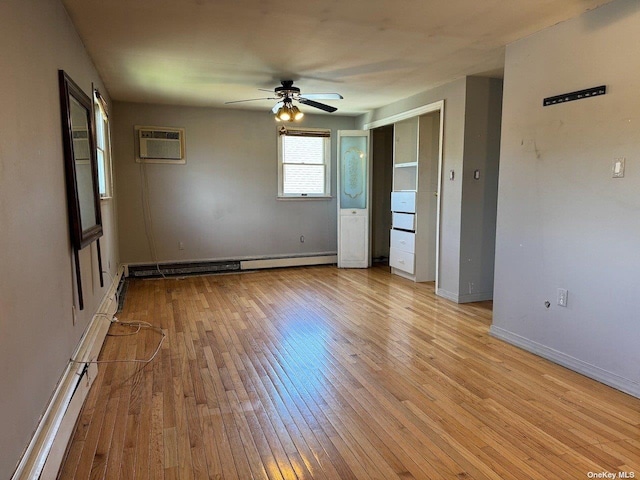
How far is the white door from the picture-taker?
6.58 m

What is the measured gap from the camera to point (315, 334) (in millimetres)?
3697

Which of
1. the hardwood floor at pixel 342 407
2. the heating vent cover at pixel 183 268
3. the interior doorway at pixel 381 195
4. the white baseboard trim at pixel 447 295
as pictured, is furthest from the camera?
the interior doorway at pixel 381 195

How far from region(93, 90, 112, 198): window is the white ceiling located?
34 cm

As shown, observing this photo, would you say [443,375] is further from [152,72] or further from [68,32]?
[152,72]

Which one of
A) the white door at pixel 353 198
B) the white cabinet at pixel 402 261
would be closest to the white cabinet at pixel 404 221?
the white cabinet at pixel 402 261

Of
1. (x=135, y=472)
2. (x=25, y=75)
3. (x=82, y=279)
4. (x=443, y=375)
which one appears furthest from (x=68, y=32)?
(x=443, y=375)

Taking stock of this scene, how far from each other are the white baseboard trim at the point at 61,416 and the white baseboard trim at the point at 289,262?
341 centimetres

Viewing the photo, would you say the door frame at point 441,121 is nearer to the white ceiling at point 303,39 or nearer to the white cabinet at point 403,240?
the white ceiling at point 303,39

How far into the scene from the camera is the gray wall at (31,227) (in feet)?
5.15

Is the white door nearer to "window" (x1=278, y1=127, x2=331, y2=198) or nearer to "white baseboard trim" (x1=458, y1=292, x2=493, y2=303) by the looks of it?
"window" (x1=278, y1=127, x2=331, y2=198)

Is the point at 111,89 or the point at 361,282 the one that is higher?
the point at 111,89

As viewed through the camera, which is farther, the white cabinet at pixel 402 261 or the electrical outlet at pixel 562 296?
the white cabinet at pixel 402 261

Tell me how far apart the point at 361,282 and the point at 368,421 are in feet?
11.6

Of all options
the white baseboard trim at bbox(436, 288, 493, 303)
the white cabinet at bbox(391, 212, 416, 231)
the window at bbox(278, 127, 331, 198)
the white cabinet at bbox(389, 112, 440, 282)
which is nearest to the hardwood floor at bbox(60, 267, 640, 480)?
the white baseboard trim at bbox(436, 288, 493, 303)
